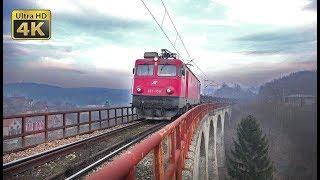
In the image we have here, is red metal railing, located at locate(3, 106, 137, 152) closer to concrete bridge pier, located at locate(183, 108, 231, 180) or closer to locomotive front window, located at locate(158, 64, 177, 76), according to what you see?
locomotive front window, located at locate(158, 64, 177, 76)

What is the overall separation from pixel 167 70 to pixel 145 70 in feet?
4.16

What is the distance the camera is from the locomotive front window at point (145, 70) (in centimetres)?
2033

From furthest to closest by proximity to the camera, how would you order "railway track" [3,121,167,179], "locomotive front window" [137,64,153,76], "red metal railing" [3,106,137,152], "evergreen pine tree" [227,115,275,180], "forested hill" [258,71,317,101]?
"forested hill" [258,71,317,101], "evergreen pine tree" [227,115,275,180], "locomotive front window" [137,64,153,76], "red metal railing" [3,106,137,152], "railway track" [3,121,167,179]

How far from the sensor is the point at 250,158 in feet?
153

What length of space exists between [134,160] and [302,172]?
201 feet

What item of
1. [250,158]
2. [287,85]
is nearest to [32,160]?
[250,158]

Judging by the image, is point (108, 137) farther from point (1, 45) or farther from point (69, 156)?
point (1, 45)

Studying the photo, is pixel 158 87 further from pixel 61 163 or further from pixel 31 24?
pixel 31 24

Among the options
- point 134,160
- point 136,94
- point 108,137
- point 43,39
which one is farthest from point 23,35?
point 136,94

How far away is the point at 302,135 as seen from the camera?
78125mm

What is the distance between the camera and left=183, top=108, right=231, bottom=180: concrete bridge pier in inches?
380

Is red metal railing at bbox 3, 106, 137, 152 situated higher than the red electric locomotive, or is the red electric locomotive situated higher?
the red electric locomotive

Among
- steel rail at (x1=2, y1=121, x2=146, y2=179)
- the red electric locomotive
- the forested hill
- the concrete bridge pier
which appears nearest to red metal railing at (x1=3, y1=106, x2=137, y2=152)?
steel rail at (x1=2, y1=121, x2=146, y2=179)

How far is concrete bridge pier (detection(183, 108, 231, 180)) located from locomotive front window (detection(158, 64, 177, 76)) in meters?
3.03
